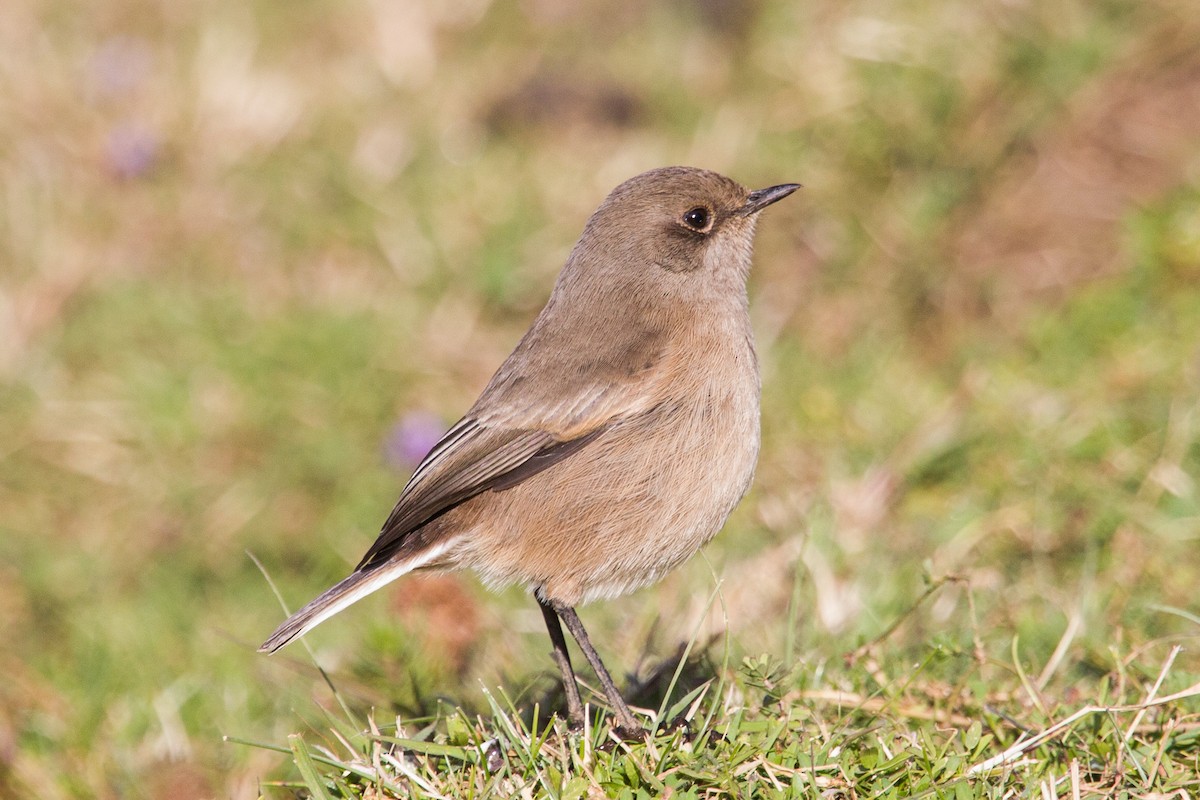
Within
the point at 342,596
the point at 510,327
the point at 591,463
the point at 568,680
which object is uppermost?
the point at 591,463

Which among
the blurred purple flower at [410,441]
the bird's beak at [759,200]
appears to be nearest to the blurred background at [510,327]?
the blurred purple flower at [410,441]

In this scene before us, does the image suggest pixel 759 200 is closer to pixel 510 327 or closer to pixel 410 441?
pixel 410 441

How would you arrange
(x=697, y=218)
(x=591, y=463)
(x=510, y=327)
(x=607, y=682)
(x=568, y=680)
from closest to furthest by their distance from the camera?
(x=607, y=682) → (x=568, y=680) → (x=591, y=463) → (x=697, y=218) → (x=510, y=327)

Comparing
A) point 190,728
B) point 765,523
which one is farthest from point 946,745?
point 190,728

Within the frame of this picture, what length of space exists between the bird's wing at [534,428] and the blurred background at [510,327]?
567 millimetres

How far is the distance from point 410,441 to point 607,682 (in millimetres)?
3320

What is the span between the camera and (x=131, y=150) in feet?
29.9

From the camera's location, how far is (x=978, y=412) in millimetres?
6715

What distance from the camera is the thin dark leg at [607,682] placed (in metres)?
4.03

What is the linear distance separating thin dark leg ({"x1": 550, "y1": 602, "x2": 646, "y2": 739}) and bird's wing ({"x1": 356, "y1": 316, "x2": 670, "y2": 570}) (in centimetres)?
51

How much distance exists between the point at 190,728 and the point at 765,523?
9.10ft

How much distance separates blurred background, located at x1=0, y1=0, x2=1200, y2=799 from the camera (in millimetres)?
5512

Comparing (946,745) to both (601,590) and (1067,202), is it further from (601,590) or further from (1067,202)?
(1067,202)

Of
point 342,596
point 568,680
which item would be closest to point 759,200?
point 568,680
